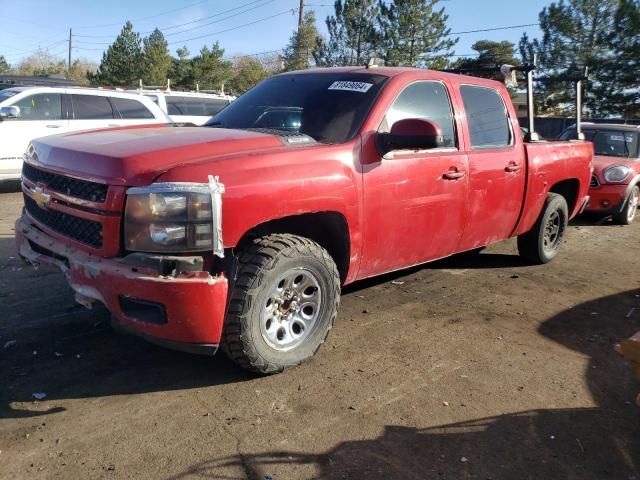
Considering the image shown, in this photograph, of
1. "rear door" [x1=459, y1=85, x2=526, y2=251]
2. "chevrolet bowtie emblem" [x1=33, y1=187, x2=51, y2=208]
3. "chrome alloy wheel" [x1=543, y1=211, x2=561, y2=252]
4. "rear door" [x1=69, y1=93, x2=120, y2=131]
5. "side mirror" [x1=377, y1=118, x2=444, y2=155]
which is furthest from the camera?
"rear door" [x1=69, y1=93, x2=120, y2=131]

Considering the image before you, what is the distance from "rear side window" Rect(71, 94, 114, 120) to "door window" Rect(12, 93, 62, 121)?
29 cm

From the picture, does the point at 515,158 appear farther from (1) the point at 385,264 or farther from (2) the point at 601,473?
(2) the point at 601,473

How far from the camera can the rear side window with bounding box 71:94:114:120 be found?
10.9 meters

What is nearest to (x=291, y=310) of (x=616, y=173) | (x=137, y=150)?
(x=137, y=150)

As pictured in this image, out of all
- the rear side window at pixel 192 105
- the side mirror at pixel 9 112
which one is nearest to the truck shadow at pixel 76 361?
the side mirror at pixel 9 112

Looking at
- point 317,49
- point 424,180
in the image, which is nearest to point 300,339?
point 424,180

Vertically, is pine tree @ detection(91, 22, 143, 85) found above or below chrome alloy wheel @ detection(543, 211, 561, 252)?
A: above

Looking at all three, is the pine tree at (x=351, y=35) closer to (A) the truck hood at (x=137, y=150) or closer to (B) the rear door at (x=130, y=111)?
(B) the rear door at (x=130, y=111)

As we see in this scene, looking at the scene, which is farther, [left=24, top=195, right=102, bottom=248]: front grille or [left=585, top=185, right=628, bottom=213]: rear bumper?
[left=585, top=185, right=628, bottom=213]: rear bumper

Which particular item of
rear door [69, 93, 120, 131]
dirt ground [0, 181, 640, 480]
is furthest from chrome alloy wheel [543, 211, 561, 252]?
rear door [69, 93, 120, 131]

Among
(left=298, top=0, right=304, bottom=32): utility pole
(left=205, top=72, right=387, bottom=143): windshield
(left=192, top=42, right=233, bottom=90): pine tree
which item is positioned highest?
(left=298, top=0, right=304, bottom=32): utility pole

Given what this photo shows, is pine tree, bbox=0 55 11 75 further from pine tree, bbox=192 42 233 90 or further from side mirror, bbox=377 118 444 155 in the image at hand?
side mirror, bbox=377 118 444 155

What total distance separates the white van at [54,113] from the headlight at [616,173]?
8.21 m

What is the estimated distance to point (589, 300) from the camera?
5.47m
